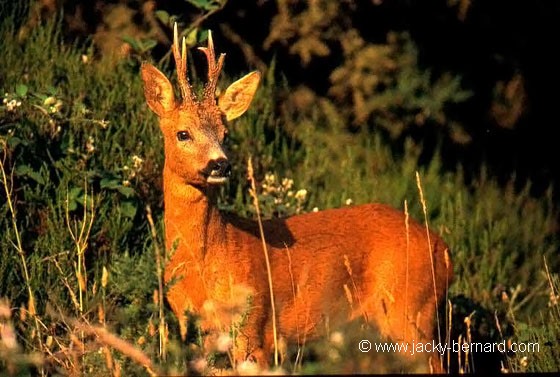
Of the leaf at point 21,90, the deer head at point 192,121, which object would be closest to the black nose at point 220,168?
the deer head at point 192,121

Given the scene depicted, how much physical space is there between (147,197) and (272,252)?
1.26 meters

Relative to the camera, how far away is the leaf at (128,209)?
23.4 feet

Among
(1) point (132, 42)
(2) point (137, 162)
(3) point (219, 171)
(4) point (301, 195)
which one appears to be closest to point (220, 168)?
(3) point (219, 171)

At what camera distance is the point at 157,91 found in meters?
6.46

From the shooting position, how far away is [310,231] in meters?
6.65

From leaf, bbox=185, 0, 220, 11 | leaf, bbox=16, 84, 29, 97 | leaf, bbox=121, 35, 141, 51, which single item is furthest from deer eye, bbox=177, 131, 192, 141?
leaf, bbox=185, 0, 220, 11

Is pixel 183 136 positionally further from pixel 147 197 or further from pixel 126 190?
pixel 147 197

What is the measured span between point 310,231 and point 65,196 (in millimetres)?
1404

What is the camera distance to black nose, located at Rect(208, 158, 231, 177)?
19.4 feet

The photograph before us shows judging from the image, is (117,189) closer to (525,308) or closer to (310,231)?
(310,231)

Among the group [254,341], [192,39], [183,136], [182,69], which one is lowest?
[254,341]

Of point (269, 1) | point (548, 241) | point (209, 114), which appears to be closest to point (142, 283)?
point (209, 114)

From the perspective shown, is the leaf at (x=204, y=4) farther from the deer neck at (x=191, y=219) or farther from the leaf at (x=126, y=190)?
the deer neck at (x=191, y=219)

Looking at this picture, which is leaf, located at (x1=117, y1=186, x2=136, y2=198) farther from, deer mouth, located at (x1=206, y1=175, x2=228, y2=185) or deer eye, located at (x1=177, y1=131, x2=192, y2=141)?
deer mouth, located at (x1=206, y1=175, x2=228, y2=185)
